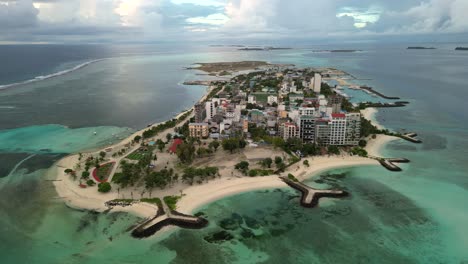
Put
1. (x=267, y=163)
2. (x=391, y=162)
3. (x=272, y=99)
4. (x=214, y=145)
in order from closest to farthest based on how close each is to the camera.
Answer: (x=267, y=163) → (x=391, y=162) → (x=214, y=145) → (x=272, y=99)

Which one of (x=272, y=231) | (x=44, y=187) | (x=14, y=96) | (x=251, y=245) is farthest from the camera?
(x=14, y=96)

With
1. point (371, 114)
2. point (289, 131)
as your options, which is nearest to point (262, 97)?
point (371, 114)

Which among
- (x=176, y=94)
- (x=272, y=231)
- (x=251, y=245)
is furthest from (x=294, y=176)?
(x=176, y=94)

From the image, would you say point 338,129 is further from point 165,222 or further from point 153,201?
point 165,222

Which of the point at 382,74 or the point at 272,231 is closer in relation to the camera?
the point at 272,231

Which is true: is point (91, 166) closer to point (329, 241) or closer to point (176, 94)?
point (329, 241)
